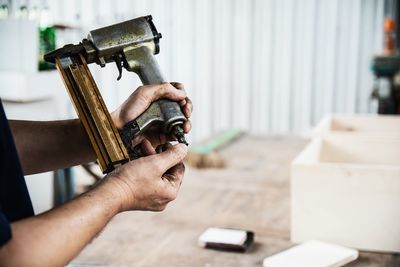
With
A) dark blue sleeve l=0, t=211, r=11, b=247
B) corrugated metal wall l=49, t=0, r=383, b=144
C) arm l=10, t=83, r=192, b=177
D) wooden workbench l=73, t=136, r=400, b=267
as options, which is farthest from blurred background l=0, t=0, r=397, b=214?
dark blue sleeve l=0, t=211, r=11, b=247

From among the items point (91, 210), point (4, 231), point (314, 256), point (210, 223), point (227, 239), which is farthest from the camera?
point (210, 223)

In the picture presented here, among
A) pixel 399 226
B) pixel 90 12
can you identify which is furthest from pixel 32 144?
pixel 90 12

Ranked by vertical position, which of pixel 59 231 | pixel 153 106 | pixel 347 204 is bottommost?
pixel 347 204

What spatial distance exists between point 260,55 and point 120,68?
155 inches

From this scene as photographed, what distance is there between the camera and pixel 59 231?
0.81 meters

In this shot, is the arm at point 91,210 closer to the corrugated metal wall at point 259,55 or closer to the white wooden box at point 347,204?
the white wooden box at point 347,204

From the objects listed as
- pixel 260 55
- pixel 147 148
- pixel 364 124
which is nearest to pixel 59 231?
pixel 147 148

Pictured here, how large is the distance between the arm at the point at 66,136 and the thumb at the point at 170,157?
146mm

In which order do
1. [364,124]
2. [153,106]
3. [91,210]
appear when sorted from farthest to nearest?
[364,124] < [153,106] < [91,210]

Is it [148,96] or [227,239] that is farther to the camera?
[227,239]

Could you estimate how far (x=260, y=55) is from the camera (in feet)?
16.3

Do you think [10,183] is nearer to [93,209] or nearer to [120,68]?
[93,209]

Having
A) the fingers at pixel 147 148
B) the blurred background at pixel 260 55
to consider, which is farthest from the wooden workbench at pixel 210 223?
the blurred background at pixel 260 55

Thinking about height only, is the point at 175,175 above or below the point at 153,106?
below
